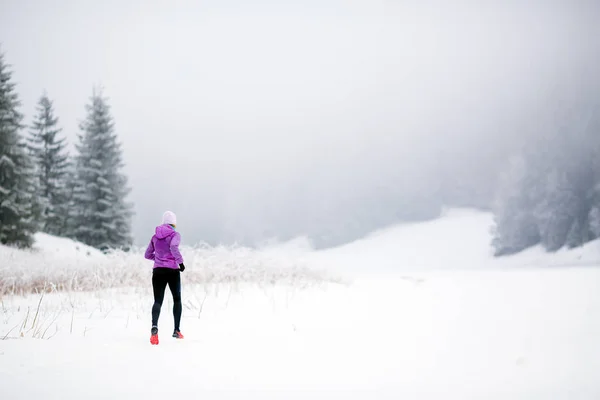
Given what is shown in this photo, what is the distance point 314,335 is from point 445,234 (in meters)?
43.7

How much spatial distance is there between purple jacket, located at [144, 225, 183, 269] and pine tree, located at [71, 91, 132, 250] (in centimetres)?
1934

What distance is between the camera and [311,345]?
16.4 feet

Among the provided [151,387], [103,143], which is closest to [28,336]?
[151,387]

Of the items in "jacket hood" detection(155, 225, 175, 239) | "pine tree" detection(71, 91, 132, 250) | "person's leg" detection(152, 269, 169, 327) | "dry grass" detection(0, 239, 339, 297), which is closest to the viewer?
"person's leg" detection(152, 269, 169, 327)

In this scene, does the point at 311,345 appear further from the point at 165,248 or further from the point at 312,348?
the point at 165,248

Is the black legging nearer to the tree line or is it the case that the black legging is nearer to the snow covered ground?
the snow covered ground

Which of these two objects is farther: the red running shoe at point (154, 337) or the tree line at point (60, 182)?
the tree line at point (60, 182)

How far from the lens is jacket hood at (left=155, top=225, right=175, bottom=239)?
4.88 metres

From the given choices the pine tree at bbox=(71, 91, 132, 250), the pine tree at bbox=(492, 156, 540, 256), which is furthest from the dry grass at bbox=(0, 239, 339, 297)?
the pine tree at bbox=(492, 156, 540, 256)

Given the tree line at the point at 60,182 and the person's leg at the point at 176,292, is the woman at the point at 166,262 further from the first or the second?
the tree line at the point at 60,182

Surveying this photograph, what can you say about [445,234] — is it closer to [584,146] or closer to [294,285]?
[584,146]

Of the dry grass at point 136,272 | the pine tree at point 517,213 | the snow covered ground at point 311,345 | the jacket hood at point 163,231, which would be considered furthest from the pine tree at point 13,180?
the pine tree at point 517,213

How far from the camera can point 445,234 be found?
151ft

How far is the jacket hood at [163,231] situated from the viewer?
16.0 feet
